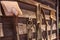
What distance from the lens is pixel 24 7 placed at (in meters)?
2.47

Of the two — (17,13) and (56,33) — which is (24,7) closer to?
(17,13)

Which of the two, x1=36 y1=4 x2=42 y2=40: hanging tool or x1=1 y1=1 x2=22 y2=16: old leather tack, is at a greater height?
x1=1 y1=1 x2=22 y2=16: old leather tack

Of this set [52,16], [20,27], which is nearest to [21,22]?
[20,27]

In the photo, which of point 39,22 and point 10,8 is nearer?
point 10,8

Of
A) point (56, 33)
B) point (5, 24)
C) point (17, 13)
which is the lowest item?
point (56, 33)

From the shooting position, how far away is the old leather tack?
6.64ft

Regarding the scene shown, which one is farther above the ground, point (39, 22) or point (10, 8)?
point (10, 8)

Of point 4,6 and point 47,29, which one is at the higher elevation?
point 4,6

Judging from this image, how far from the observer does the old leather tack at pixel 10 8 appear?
202 cm

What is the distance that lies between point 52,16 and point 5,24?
180 centimetres

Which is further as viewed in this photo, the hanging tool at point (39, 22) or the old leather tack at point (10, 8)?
the hanging tool at point (39, 22)

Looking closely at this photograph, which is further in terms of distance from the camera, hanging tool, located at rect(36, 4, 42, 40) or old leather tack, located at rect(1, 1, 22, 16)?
hanging tool, located at rect(36, 4, 42, 40)

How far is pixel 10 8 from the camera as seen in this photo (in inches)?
82.1

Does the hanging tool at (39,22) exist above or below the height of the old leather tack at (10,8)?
below
